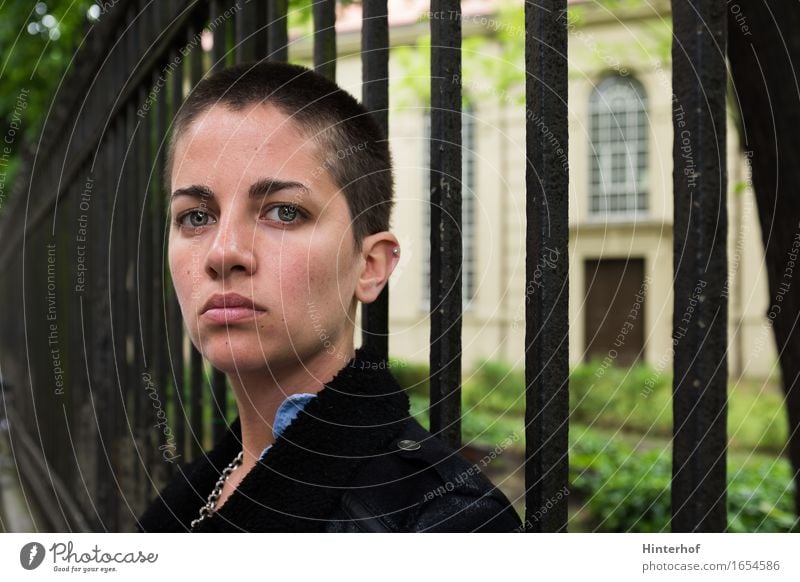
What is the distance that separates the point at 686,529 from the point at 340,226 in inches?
22.0

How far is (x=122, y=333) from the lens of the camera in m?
2.54

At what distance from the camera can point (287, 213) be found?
1052mm

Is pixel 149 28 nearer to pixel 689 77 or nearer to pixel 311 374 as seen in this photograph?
pixel 311 374

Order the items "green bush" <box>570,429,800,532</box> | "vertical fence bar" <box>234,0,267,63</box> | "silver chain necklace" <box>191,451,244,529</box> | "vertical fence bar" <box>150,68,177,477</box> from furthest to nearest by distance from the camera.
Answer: "green bush" <box>570,429,800,532</box>, "vertical fence bar" <box>150,68,177,477</box>, "vertical fence bar" <box>234,0,267,63</box>, "silver chain necklace" <box>191,451,244,529</box>

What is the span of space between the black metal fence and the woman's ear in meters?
0.07

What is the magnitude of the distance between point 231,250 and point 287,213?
0.29 feet

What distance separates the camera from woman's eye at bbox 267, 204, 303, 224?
1051mm

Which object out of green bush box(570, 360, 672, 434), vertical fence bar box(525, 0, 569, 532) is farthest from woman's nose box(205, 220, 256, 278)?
green bush box(570, 360, 672, 434)
